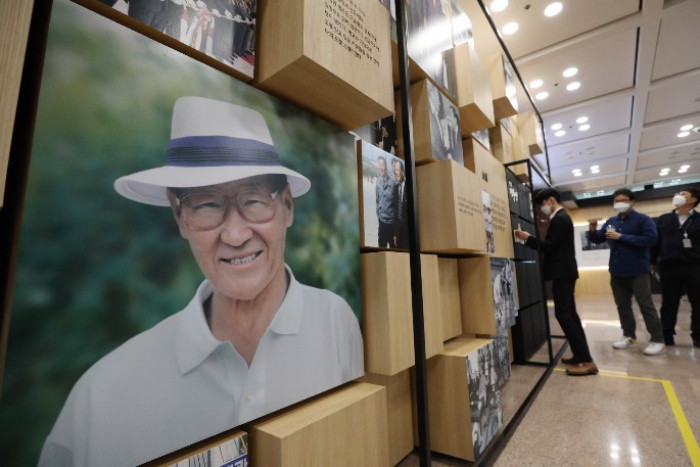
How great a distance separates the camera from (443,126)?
71.8 inches

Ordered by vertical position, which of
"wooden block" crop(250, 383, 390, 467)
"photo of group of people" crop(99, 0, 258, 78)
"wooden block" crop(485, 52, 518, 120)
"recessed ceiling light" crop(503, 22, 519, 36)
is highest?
"recessed ceiling light" crop(503, 22, 519, 36)

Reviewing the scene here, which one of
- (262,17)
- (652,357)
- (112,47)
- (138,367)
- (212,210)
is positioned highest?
(262,17)

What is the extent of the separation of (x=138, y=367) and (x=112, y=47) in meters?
0.66

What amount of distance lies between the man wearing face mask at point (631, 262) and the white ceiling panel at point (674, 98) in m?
2.40

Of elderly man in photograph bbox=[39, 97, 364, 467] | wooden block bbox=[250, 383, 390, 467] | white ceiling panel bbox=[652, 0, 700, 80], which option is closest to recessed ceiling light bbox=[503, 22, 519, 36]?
white ceiling panel bbox=[652, 0, 700, 80]

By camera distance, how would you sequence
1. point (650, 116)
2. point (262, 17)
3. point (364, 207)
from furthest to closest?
1. point (650, 116)
2. point (364, 207)
3. point (262, 17)

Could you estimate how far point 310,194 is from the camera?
43.3 inches

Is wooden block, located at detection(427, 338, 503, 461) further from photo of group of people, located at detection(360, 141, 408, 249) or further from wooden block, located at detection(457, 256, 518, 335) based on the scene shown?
photo of group of people, located at detection(360, 141, 408, 249)

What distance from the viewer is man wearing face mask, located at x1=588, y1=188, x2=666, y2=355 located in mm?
3230

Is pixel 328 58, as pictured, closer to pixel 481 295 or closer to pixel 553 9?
pixel 481 295

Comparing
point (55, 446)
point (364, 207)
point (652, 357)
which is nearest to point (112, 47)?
point (55, 446)

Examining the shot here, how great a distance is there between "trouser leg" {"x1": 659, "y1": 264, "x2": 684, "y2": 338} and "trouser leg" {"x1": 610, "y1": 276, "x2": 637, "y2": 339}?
35 centimetres

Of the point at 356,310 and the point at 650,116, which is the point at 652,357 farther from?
the point at 650,116

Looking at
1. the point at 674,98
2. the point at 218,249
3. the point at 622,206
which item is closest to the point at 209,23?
the point at 218,249
